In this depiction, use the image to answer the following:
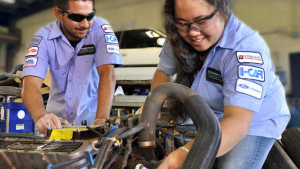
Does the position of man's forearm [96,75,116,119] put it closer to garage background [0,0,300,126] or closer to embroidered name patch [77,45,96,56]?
embroidered name patch [77,45,96,56]

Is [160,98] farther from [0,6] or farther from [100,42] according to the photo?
[0,6]

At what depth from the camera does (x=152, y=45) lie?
118 inches

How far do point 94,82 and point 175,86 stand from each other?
106cm

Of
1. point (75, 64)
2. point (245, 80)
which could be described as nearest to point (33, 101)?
point (75, 64)

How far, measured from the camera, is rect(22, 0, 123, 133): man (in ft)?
4.94

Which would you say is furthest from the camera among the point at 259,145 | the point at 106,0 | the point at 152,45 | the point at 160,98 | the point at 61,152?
the point at 106,0

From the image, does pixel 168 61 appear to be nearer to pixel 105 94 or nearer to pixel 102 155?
pixel 105 94

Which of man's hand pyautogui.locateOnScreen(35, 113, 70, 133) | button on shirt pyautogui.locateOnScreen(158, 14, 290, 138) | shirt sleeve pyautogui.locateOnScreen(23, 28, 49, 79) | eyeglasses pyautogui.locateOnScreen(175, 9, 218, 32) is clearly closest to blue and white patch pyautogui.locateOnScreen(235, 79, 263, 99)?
button on shirt pyautogui.locateOnScreen(158, 14, 290, 138)

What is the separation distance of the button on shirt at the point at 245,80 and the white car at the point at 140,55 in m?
1.81

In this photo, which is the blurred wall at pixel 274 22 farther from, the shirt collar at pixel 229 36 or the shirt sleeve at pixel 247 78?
the shirt sleeve at pixel 247 78

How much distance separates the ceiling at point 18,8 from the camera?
5.44m

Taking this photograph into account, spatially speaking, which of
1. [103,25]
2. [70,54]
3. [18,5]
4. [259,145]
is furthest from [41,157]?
[18,5]

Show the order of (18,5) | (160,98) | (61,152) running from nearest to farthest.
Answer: (61,152)
(160,98)
(18,5)

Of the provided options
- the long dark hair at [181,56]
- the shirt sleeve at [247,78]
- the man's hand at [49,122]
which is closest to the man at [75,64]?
the man's hand at [49,122]
